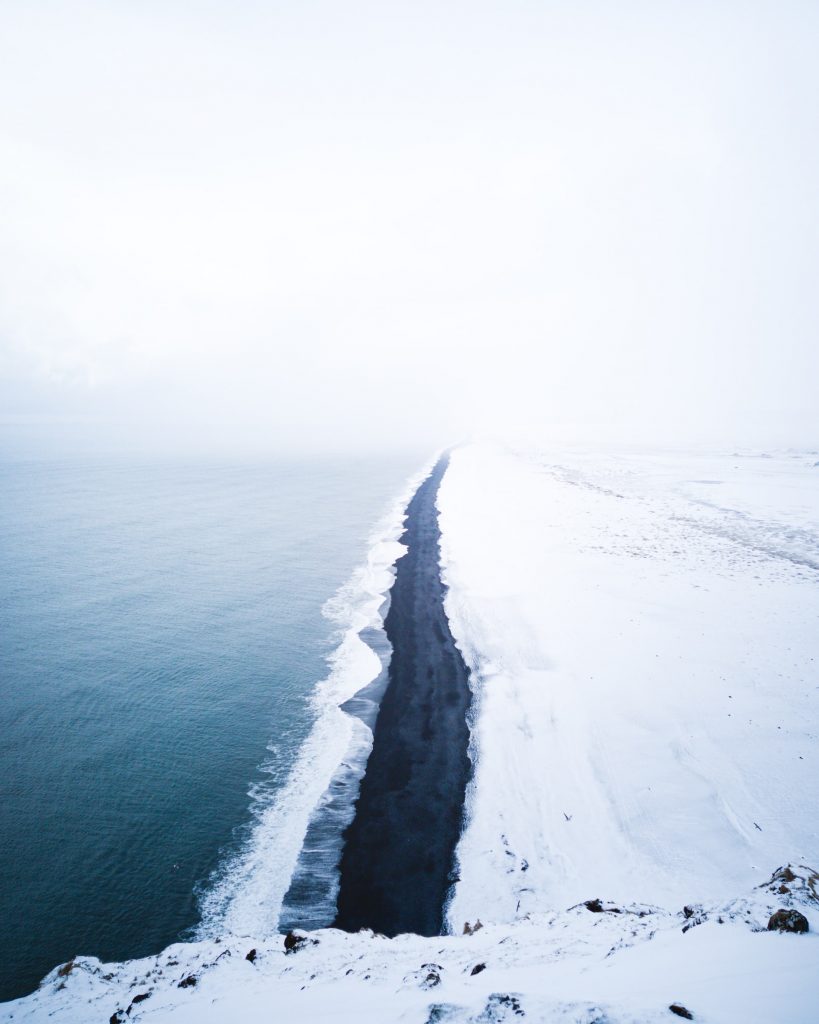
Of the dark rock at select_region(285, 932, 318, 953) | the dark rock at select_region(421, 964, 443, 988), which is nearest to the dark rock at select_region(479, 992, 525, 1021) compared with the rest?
the dark rock at select_region(421, 964, 443, 988)

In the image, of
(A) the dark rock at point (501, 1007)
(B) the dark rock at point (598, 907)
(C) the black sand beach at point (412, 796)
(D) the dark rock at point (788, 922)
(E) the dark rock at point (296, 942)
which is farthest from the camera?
(C) the black sand beach at point (412, 796)

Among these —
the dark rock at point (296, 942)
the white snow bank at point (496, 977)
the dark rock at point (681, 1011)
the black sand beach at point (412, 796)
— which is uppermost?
the dark rock at point (681, 1011)

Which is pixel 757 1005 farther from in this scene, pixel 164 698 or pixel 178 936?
pixel 164 698

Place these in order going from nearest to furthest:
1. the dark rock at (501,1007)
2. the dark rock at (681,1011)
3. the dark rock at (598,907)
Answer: the dark rock at (681,1011)
the dark rock at (501,1007)
the dark rock at (598,907)

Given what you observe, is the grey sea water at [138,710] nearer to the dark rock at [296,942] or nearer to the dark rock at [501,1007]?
the dark rock at [296,942]

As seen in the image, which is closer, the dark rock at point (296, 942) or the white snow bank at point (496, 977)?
the white snow bank at point (496, 977)

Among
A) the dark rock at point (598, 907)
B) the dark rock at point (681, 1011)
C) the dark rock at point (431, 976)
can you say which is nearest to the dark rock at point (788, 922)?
the dark rock at point (681, 1011)

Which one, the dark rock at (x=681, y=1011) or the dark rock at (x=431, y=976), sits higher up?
the dark rock at (x=681, y=1011)

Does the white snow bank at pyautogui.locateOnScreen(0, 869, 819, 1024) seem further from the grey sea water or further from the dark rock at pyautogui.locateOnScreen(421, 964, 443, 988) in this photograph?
the grey sea water
